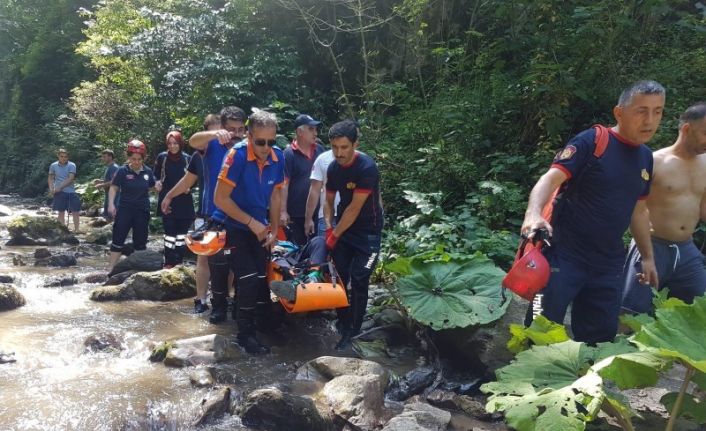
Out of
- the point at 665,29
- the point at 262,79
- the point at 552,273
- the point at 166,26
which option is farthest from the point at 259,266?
the point at 166,26

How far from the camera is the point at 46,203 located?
71.2 ft

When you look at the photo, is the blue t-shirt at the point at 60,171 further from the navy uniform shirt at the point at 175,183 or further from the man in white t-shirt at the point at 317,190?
the man in white t-shirt at the point at 317,190

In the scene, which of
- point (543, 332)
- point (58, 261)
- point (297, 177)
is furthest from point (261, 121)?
point (58, 261)

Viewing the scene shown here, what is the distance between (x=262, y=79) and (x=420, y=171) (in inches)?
253

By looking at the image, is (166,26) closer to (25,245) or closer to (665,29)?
(25,245)

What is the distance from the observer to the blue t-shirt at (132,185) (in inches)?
302

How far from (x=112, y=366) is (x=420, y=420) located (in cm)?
259

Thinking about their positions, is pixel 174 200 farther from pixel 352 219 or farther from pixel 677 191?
pixel 677 191

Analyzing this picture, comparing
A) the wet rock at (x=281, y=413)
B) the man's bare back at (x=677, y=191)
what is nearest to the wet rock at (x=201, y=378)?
the wet rock at (x=281, y=413)

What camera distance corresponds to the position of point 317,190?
18.8ft

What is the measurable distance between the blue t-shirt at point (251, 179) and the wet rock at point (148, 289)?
2066mm

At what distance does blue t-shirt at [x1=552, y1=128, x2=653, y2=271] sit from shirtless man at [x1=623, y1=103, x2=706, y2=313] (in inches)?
27.1

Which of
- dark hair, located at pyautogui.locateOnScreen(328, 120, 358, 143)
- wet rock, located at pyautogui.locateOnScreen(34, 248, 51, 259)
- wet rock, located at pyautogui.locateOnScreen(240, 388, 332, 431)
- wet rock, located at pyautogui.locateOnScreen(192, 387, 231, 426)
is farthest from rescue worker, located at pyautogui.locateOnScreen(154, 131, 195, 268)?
A: wet rock, located at pyautogui.locateOnScreen(240, 388, 332, 431)

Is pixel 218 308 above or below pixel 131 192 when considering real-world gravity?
below
